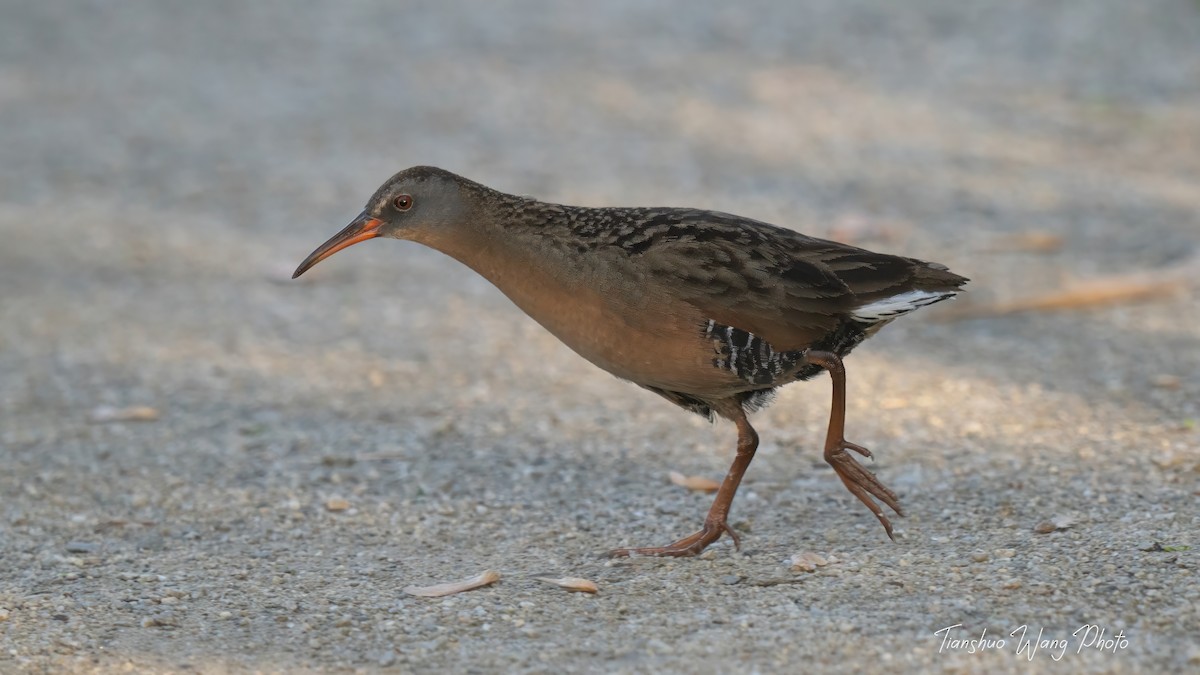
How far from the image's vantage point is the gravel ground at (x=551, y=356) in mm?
4277

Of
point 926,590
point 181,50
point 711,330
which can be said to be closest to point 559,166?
point 181,50

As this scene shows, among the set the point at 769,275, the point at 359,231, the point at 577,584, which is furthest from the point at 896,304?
the point at 359,231

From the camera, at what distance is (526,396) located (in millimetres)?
6656

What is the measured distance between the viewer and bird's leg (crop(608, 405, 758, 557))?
4805 mm

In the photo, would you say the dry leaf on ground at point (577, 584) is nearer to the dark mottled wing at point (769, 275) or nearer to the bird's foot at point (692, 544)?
the bird's foot at point (692, 544)

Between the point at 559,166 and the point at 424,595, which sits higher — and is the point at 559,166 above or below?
above

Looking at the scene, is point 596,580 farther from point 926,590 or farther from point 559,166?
point 559,166

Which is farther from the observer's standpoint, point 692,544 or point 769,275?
point 692,544

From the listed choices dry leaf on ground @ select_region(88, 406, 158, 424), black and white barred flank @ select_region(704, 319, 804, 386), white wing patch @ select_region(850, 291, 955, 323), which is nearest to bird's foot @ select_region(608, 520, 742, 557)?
black and white barred flank @ select_region(704, 319, 804, 386)

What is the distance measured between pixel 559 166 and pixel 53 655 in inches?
250

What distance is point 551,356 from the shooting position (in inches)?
283

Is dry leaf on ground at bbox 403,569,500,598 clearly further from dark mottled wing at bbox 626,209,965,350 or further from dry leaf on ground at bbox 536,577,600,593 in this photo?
dark mottled wing at bbox 626,209,965,350

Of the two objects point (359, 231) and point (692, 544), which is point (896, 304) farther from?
point (359, 231)

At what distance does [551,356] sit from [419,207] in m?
2.32
